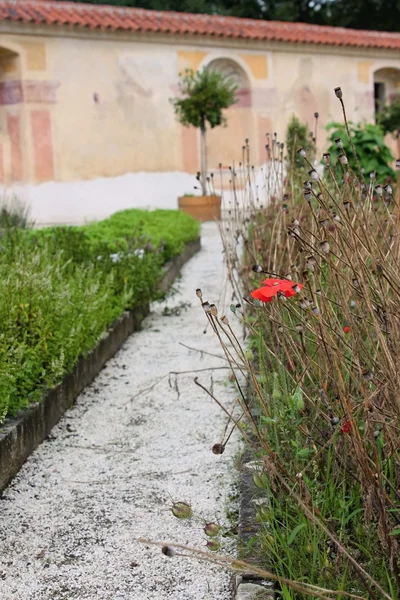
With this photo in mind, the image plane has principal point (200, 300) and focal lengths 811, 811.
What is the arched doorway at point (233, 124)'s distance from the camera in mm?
15367

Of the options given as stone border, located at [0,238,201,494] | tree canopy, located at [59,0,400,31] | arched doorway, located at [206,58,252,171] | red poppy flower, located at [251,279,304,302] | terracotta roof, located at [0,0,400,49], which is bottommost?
stone border, located at [0,238,201,494]

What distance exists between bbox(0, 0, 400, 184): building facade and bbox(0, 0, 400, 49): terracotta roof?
0.09 feet

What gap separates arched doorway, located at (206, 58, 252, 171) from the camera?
15367 millimetres

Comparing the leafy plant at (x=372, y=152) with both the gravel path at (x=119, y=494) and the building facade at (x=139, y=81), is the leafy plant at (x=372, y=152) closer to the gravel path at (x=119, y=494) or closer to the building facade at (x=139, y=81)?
the gravel path at (x=119, y=494)

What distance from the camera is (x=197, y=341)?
4562mm

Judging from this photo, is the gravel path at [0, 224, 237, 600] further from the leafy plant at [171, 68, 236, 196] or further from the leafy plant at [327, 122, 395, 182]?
the leafy plant at [171, 68, 236, 196]

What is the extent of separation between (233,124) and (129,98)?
2.47 m

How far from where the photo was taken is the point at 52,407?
10.3ft

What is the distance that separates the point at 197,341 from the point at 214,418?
1351 millimetres

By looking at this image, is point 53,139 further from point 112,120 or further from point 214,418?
point 214,418

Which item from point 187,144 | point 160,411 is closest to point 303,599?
point 160,411

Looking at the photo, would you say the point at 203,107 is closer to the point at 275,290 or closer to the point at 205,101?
the point at 205,101

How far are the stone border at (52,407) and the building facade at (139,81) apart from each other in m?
8.84

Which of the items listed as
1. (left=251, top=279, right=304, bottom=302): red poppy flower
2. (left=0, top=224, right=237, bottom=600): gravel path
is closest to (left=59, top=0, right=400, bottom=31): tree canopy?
(left=0, top=224, right=237, bottom=600): gravel path
